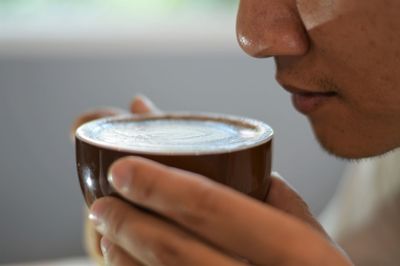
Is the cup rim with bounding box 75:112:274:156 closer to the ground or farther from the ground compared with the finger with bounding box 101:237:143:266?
farther from the ground

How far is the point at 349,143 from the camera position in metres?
0.83

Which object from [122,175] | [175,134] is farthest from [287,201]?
[122,175]

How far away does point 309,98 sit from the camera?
0.83 meters

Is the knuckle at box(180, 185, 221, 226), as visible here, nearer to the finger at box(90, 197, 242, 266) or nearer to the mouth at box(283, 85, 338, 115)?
the finger at box(90, 197, 242, 266)

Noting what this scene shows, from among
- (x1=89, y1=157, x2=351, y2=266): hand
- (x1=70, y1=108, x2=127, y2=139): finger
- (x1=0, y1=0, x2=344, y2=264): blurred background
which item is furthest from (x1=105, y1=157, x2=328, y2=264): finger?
(x1=0, y1=0, x2=344, y2=264): blurred background

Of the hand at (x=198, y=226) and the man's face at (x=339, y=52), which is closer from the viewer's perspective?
the hand at (x=198, y=226)

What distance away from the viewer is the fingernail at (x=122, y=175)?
1.68ft

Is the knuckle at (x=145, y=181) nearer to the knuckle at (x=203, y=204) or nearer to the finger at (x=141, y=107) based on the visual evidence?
the knuckle at (x=203, y=204)

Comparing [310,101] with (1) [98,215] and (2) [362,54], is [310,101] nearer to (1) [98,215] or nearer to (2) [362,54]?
(2) [362,54]

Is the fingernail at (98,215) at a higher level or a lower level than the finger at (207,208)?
lower

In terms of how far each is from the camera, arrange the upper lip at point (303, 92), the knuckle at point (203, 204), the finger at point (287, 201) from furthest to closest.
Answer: the upper lip at point (303, 92) < the finger at point (287, 201) < the knuckle at point (203, 204)

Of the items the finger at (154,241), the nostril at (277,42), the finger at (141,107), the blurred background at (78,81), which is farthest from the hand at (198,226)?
the blurred background at (78,81)

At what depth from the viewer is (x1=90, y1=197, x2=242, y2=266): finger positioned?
0.52 metres

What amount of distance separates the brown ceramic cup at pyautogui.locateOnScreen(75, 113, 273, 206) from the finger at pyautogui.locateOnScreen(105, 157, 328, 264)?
47 millimetres
